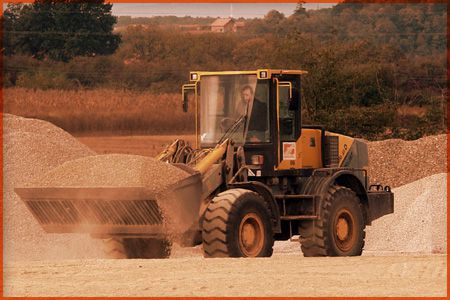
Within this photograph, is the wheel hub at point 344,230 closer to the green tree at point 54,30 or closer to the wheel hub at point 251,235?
the wheel hub at point 251,235

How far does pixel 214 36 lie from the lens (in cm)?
5744

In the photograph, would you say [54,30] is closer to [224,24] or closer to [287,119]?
[224,24]

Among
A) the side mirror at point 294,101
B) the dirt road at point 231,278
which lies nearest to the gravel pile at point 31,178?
the dirt road at point 231,278

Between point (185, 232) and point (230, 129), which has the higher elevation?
point (230, 129)

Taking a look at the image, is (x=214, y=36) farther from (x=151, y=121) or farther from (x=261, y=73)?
(x=261, y=73)

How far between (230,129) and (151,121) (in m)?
21.0

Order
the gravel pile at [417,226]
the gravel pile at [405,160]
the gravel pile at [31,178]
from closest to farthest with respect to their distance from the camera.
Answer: the gravel pile at [31,178], the gravel pile at [417,226], the gravel pile at [405,160]

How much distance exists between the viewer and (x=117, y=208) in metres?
16.1

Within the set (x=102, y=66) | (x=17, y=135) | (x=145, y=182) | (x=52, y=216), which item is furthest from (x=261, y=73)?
(x=102, y=66)

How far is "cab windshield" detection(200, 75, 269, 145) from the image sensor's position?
57.0ft

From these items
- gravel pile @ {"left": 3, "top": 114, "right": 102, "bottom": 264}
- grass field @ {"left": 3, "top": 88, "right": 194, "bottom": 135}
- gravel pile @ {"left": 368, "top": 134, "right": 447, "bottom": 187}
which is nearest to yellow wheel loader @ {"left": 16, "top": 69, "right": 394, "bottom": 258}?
gravel pile @ {"left": 3, "top": 114, "right": 102, "bottom": 264}

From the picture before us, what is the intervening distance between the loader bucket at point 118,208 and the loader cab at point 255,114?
131cm

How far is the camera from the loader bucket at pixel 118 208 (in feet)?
51.9

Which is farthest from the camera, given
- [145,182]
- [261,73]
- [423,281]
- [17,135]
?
[17,135]
